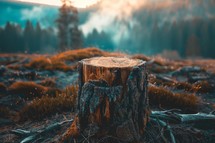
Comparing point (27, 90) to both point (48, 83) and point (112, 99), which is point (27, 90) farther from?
point (112, 99)

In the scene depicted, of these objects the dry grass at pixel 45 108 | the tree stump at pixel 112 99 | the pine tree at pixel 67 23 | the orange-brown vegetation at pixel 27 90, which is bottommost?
the dry grass at pixel 45 108

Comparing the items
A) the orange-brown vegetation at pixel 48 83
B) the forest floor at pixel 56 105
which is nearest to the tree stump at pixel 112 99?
the forest floor at pixel 56 105

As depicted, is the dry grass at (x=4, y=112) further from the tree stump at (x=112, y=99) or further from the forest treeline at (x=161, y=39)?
the forest treeline at (x=161, y=39)

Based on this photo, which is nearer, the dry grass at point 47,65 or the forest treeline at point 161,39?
the dry grass at point 47,65

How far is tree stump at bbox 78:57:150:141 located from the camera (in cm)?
310

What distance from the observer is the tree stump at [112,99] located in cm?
310

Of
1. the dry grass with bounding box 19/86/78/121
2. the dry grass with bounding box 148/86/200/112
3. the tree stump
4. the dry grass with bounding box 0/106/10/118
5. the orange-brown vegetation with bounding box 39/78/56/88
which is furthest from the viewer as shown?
the orange-brown vegetation with bounding box 39/78/56/88

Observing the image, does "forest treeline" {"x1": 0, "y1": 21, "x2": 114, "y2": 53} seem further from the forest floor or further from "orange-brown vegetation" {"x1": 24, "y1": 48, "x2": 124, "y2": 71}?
the forest floor

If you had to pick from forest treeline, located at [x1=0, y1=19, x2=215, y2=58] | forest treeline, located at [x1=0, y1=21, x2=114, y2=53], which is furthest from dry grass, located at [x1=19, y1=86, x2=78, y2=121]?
forest treeline, located at [x1=0, y1=19, x2=215, y2=58]

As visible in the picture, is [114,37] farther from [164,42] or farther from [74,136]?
[74,136]

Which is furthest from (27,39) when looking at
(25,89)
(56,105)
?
(56,105)

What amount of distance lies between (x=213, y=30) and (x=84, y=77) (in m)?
80.1

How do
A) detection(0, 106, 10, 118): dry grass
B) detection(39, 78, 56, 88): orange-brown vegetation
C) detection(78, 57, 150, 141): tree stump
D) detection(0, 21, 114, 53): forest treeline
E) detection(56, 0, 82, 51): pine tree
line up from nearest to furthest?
detection(78, 57, 150, 141): tree stump, detection(0, 106, 10, 118): dry grass, detection(39, 78, 56, 88): orange-brown vegetation, detection(56, 0, 82, 51): pine tree, detection(0, 21, 114, 53): forest treeline

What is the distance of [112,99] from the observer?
307cm
